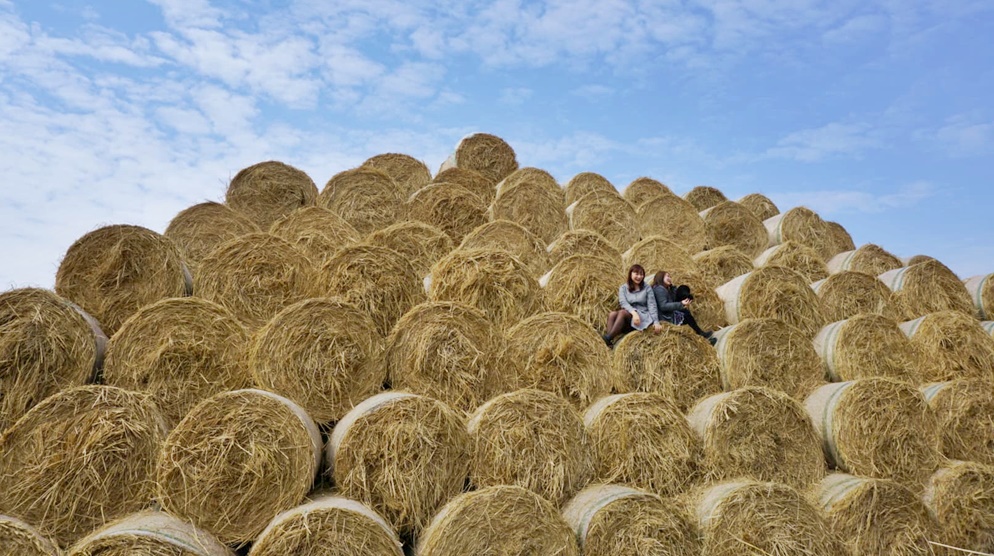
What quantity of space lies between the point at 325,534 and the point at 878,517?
12.3ft

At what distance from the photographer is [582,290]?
21.7ft

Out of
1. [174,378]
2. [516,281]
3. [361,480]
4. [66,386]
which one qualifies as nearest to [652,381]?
[516,281]

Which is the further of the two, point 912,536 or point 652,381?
point 652,381

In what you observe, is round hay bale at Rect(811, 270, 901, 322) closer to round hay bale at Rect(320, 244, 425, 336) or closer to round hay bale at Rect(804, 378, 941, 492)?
round hay bale at Rect(804, 378, 941, 492)

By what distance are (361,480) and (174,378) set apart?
1584 mm

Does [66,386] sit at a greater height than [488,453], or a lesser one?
greater

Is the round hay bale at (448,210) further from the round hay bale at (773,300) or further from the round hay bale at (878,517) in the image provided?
the round hay bale at (878,517)

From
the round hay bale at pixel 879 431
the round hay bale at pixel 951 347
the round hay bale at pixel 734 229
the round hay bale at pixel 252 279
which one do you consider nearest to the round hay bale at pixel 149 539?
the round hay bale at pixel 252 279

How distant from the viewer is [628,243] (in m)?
8.73

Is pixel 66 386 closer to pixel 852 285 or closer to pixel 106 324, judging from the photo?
pixel 106 324

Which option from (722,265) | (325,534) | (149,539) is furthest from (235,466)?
(722,265)

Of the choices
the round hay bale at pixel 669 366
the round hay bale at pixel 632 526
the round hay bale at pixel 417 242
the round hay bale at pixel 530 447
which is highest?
the round hay bale at pixel 417 242

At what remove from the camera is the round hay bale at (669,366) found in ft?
19.4

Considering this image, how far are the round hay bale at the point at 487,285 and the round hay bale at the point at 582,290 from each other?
39cm
